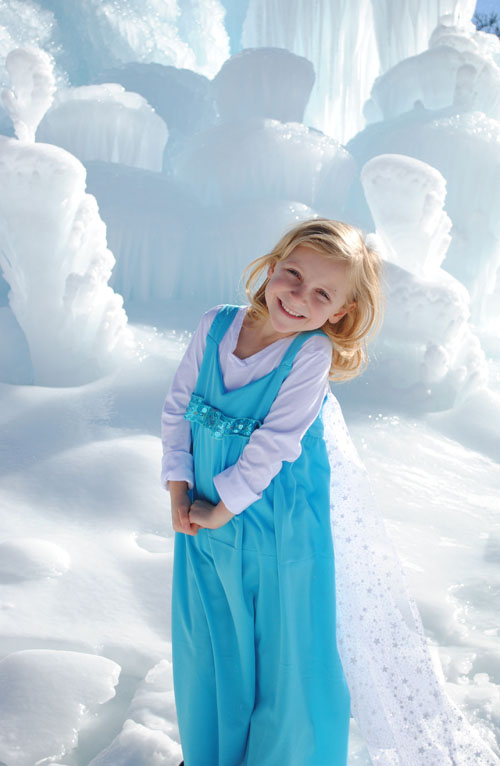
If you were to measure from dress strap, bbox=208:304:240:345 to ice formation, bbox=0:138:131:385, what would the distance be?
3.27 metres

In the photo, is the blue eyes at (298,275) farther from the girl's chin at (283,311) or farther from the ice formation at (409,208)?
the ice formation at (409,208)

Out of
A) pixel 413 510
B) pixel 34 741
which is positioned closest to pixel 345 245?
pixel 34 741

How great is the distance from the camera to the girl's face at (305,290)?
1280 millimetres

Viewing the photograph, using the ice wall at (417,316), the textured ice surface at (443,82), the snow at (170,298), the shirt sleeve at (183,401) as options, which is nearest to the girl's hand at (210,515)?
the shirt sleeve at (183,401)

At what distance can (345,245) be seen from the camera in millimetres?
1273

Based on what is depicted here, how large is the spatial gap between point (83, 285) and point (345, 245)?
3.61m

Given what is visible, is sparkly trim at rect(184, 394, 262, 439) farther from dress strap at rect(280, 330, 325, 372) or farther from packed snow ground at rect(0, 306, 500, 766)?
packed snow ground at rect(0, 306, 500, 766)

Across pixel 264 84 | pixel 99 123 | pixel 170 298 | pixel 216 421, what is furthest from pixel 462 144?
pixel 216 421

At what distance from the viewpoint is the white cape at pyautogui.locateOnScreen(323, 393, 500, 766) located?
1.43 meters

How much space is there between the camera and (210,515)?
1307 mm

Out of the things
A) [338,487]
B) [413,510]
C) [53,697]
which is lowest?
[413,510]

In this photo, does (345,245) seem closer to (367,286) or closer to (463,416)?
(367,286)

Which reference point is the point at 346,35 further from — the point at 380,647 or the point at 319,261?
the point at 380,647

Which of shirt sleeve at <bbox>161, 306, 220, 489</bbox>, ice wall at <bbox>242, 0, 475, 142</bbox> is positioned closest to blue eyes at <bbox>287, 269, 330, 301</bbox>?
shirt sleeve at <bbox>161, 306, 220, 489</bbox>
